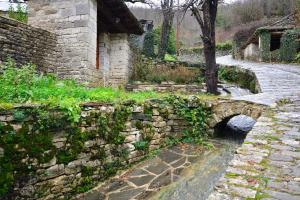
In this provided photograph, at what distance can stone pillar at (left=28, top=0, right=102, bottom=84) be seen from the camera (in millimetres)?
8953

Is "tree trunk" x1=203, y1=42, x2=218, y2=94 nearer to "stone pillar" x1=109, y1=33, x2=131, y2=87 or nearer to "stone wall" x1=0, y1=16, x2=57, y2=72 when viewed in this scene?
"stone pillar" x1=109, y1=33, x2=131, y2=87

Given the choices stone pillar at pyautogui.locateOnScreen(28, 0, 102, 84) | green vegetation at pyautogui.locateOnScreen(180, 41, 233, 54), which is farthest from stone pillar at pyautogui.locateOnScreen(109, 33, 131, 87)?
green vegetation at pyautogui.locateOnScreen(180, 41, 233, 54)

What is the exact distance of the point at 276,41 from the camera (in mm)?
22328

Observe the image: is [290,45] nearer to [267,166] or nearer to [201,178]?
[201,178]

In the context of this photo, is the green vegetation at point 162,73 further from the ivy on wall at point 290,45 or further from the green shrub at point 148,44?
the ivy on wall at point 290,45

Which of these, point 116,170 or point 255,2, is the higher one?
point 255,2

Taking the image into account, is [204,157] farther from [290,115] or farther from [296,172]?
[296,172]

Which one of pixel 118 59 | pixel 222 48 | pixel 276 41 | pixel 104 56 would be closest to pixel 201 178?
pixel 104 56

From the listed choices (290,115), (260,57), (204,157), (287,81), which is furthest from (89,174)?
(260,57)

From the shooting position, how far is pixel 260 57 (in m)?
21.8

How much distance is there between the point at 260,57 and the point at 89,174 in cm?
1974

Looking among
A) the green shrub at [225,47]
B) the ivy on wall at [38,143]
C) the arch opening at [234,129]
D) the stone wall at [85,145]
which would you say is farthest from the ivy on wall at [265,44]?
the ivy on wall at [38,143]

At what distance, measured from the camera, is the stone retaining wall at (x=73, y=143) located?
3994 mm

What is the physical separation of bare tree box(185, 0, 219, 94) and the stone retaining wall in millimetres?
4024
